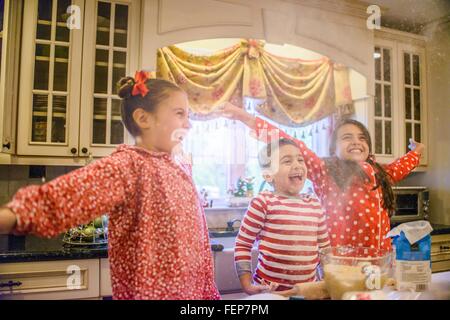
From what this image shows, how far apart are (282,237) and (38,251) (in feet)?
1.89

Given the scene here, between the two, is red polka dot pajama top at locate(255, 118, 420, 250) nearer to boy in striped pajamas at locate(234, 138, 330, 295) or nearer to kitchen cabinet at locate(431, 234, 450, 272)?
boy in striped pajamas at locate(234, 138, 330, 295)

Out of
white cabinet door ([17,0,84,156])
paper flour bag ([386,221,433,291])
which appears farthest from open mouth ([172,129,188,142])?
paper flour bag ([386,221,433,291])

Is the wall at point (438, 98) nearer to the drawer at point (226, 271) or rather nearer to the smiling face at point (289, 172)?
the smiling face at point (289, 172)

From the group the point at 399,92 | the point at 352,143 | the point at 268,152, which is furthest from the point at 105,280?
the point at 399,92

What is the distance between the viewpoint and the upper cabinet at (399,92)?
3.10 feet

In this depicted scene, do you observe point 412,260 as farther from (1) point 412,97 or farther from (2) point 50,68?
(2) point 50,68

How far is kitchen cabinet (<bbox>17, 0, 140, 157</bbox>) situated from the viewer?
2.62 feet

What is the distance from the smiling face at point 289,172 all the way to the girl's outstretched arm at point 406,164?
0.88ft

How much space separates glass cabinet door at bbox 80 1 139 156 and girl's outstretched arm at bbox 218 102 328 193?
258 mm

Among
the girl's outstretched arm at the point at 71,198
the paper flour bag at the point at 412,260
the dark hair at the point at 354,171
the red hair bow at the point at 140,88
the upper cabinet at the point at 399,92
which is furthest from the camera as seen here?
the upper cabinet at the point at 399,92

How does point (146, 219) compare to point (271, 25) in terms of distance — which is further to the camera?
point (271, 25)

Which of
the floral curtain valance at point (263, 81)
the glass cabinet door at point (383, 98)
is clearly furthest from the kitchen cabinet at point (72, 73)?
the glass cabinet door at point (383, 98)

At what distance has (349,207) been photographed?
821 millimetres

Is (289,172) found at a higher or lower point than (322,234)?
higher
